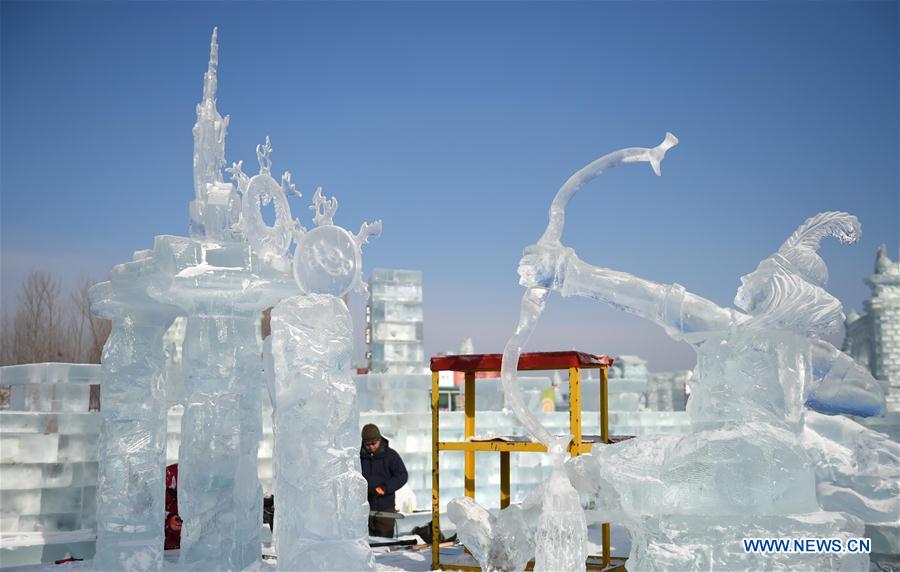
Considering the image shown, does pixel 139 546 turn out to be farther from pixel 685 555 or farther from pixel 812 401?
pixel 812 401

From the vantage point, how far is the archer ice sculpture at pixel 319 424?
191 inches

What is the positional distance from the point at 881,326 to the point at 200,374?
15.8 m

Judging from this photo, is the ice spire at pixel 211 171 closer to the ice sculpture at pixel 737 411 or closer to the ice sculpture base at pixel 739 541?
the ice sculpture at pixel 737 411

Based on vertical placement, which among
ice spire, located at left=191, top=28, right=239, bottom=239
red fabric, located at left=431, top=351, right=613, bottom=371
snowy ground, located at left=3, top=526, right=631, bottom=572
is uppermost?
ice spire, located at left=191, top=28, right=239, bottom=239

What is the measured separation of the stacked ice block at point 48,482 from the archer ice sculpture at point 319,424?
121 inches

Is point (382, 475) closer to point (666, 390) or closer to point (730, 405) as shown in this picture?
point (730, 405)

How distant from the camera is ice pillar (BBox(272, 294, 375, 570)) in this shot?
191 inches

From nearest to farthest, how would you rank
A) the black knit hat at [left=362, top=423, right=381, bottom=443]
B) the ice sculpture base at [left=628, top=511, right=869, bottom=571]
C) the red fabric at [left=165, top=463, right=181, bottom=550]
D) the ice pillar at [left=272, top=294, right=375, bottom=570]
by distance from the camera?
1. the ice sculpture base at [left=628, top=511, right=869, bottom=571]
2. the ice pillar at [left=272, top=294, right=375, bottom=570]
3. the red fabric at [left=165, top=463, right=181, bottom=550]
4. the black knit hat at [left=362, top=423, right=381, bottom=443]

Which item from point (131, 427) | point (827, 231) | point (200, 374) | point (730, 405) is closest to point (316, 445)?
point (200, 374)

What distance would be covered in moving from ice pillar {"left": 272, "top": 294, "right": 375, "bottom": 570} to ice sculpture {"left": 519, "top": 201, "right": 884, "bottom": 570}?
4.83 feet

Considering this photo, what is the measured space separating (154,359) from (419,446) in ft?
13.2

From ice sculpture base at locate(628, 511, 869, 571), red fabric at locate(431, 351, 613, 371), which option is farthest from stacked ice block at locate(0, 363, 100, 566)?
ice sculpture base at locate(628, 511, 869, 571)

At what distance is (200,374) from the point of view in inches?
223

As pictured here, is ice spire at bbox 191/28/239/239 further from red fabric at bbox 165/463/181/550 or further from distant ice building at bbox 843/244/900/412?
distant ice building at bbox 843/244/900/412
